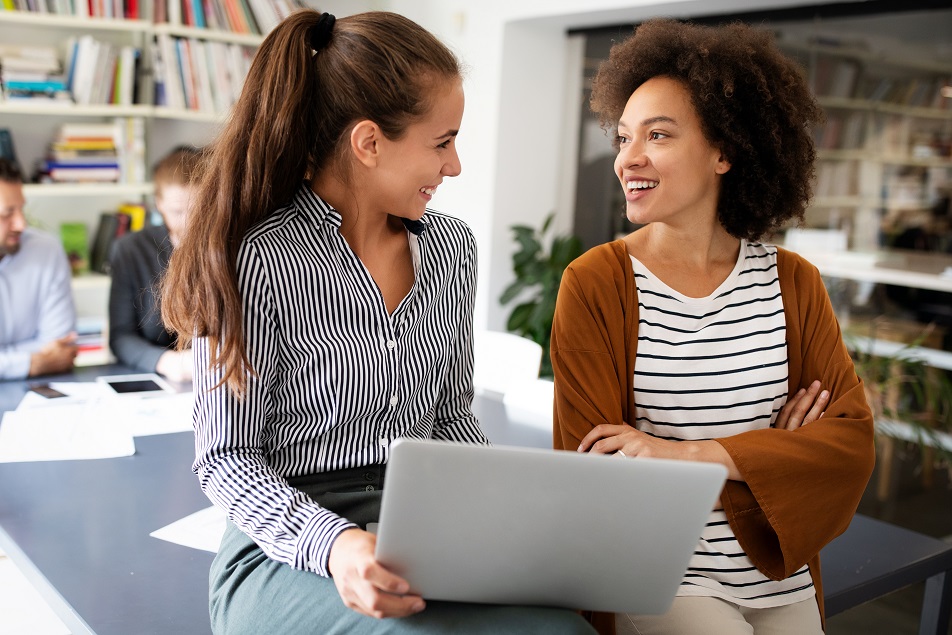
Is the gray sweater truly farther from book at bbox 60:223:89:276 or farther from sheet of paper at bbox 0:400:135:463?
book at bbox 60:223:89:276

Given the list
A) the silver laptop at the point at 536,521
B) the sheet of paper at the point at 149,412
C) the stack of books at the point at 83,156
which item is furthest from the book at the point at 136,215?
the silver laptop at the point at 536,521

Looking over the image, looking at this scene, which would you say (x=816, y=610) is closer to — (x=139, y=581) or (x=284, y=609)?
(x=284, y=609)

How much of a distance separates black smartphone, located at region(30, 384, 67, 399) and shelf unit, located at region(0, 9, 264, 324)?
195 centimetres

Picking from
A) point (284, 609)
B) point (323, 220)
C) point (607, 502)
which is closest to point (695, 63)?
point (323, 220)

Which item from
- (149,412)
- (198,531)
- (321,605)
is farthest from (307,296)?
(149,412)

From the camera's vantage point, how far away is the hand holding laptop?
1021mm

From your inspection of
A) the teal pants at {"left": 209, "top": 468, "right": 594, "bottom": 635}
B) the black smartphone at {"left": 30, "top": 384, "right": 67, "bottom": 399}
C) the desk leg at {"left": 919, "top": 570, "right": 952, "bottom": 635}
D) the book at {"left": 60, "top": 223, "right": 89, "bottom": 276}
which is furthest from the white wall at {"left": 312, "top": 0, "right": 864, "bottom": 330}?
the teal pants at {"left": 209, "top": 468, "right": 594, "bottom": 635}

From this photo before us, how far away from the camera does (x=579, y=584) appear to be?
1099 millimetres

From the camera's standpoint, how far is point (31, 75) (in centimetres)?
400

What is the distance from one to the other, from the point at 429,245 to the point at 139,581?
0.70m

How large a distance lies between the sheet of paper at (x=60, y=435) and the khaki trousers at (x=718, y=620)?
1.16 meters

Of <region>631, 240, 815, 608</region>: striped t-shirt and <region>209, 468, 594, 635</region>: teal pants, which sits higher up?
<region>631, 240, 815, 608</region>: striped t-shirt

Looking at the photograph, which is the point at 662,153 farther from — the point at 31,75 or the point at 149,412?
the point at 31,75

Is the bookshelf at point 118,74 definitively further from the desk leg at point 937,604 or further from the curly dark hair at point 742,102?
the desk leg at point 937,604
